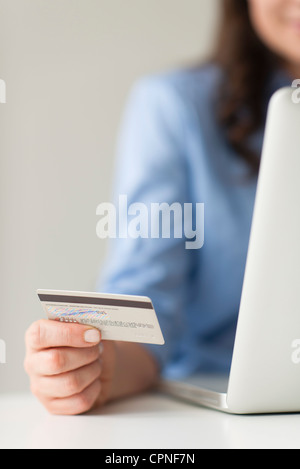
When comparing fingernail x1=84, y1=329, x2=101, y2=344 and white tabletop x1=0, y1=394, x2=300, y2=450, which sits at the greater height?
fingernail x1=84, y1=329, x2=101, y2=344

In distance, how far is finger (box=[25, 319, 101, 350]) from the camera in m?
0.52

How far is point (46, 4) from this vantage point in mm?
1526

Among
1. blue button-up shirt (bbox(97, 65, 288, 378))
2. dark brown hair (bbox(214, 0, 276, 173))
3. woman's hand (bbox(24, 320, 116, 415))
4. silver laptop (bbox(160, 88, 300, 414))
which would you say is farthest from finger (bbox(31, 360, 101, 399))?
dark brown hair (bbox(214, 0, 276, 173))

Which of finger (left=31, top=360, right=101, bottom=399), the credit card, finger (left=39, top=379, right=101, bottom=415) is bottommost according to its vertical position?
finger (left=39, top=379, right=101, bottom=415)

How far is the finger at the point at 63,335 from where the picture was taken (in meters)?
0.52

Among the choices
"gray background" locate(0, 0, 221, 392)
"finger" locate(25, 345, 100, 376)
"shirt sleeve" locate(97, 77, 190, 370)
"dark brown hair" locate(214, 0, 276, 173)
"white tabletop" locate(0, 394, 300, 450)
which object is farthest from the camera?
"gray background" locate(0, 0, 221, 392)

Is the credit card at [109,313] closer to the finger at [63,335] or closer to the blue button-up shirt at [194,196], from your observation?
the finger at [63,335]

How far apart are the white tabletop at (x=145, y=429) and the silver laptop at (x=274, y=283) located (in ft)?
0.10

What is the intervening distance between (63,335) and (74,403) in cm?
7

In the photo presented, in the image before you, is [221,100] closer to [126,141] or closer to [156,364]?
[126,141]

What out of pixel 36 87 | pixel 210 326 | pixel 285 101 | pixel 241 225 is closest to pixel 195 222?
pixel 241 225

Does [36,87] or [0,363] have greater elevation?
[36,87]

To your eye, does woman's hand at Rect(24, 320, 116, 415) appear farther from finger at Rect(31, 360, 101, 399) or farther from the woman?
the woman
